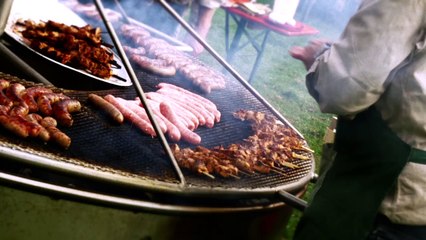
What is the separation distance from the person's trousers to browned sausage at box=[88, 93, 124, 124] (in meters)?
1.88

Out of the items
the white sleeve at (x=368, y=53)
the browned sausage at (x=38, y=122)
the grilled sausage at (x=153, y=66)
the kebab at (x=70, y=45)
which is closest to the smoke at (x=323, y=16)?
the grilled sausage at (x=153, y=66)

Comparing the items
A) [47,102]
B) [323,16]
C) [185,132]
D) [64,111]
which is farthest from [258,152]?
[323,16]

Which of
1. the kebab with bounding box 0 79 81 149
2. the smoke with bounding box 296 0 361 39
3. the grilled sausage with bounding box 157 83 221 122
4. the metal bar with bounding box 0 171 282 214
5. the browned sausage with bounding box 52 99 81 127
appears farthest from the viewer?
the smoke with bounding box 296 0 361 39

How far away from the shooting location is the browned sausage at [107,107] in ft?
11.0

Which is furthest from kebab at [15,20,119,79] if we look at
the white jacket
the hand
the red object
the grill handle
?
the red object

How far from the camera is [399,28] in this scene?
2.46 m

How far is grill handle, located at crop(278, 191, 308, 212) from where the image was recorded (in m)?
3.12

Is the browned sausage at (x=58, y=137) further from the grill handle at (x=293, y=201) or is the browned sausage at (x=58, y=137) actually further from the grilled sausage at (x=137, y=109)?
the grill handle at (x=293, y=201)

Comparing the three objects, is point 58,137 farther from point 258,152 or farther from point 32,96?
point 258,152

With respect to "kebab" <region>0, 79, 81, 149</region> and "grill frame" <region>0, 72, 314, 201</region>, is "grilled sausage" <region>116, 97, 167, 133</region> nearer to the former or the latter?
"grill frame" <region>0, 72, 314, 201</region>

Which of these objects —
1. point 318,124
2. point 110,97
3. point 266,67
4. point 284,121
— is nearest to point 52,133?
point 110,97

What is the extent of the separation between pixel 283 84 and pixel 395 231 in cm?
877

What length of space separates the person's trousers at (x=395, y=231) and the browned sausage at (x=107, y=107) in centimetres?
188

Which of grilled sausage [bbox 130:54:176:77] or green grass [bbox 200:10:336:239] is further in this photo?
green grass [bbox 200:10:336:239]
